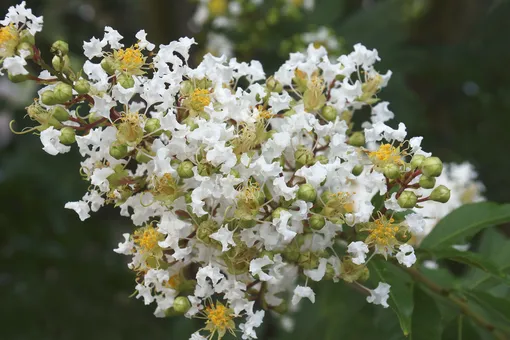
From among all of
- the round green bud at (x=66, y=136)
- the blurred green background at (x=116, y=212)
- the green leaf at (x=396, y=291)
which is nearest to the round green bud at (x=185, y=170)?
the round green bud at (x=66, y=136)

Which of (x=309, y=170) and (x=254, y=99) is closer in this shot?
(x=309, y=170)

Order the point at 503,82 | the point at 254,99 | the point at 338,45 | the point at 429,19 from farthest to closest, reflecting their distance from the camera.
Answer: the point at 429,19 → the point at 503,82 → the point at 338,45 → the point at 254,99

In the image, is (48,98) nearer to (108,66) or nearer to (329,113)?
(108,66)

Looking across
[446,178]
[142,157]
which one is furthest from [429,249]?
[446,178]

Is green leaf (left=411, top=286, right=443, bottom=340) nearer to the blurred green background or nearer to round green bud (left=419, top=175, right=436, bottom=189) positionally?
round green bud (left=419, top=175, right=436, bottom=189)

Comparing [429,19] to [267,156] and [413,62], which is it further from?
[267,156]

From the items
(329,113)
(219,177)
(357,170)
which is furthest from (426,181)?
(219,177)

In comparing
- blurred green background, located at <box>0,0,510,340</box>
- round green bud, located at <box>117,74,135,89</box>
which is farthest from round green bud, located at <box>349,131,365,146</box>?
blurred green background, located at <box>0,0,510,340</box>

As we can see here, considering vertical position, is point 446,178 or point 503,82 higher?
point 503,82
